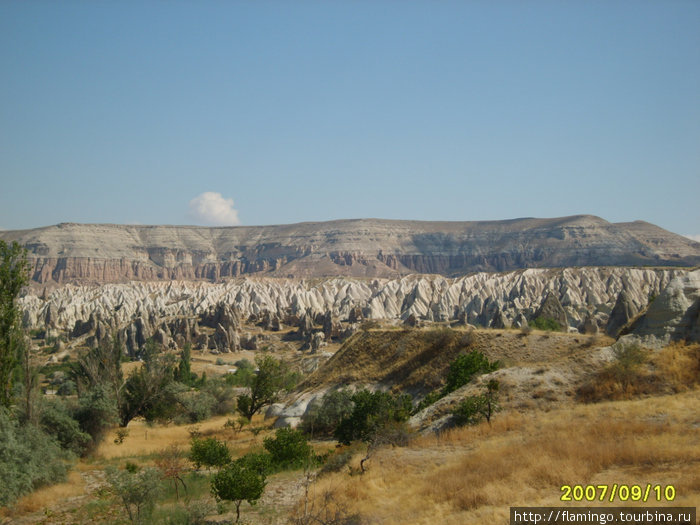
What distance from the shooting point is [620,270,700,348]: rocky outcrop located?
20.2 meters

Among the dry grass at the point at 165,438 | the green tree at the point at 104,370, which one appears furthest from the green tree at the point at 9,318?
the green tree at the point at 104,370

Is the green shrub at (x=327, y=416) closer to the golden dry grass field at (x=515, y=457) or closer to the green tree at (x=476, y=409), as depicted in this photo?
the golden dry grass field at (x=515, y=457)

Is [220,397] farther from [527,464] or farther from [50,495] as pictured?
[527,464]

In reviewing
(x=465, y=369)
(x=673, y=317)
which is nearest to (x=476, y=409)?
(x=465, y=369)

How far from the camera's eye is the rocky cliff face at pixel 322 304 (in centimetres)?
7800

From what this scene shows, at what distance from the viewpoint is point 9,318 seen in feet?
67.6

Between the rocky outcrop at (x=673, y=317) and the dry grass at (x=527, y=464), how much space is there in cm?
410

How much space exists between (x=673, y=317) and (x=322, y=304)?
9127cm

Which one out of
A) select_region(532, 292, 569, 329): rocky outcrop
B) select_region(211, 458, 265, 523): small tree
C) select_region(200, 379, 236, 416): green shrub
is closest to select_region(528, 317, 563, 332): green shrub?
select_region(532, 292, 569, 329): rocky outcrop

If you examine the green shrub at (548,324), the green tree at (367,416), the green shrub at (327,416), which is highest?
the green shrub at (548,324)

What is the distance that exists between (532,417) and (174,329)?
238 ft

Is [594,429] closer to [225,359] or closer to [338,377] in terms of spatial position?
[338,377]

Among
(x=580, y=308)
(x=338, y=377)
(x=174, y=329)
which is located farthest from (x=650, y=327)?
Answer: (x=174, y=329)

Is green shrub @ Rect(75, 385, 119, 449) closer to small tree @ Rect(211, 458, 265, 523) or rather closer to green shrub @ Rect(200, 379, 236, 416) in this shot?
green shrub @ Rect(200, 379, 236, 416)
